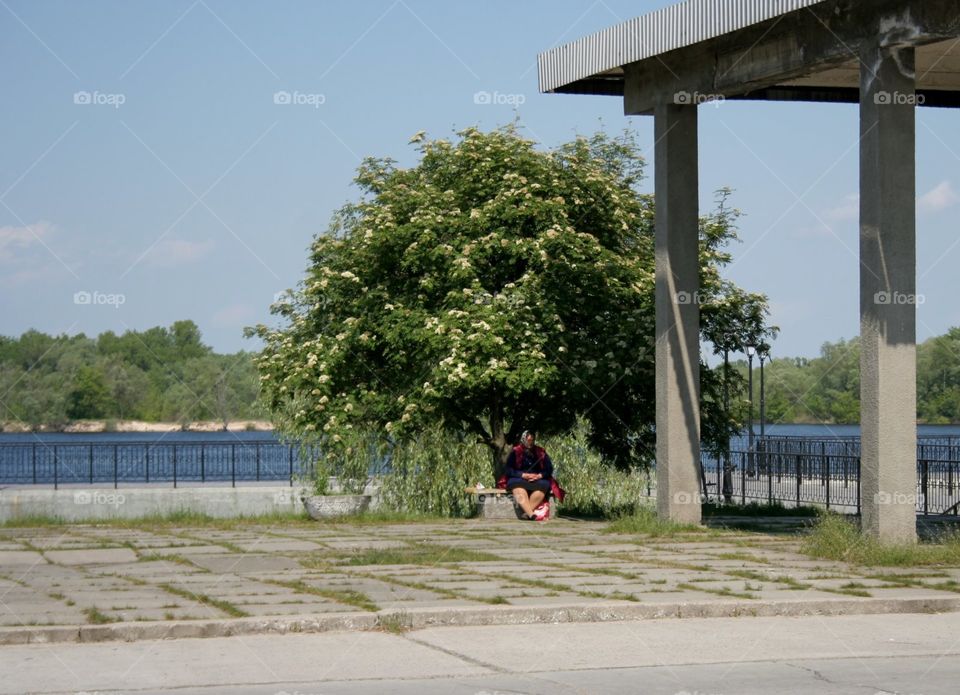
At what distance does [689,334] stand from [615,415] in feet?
14.1

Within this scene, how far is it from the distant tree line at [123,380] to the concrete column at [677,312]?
276 feet

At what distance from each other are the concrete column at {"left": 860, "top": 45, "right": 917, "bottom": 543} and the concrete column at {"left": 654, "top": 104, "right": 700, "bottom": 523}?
14.7 ft

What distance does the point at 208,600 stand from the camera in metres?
13.0

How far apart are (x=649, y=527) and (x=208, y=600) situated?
31.1 ft

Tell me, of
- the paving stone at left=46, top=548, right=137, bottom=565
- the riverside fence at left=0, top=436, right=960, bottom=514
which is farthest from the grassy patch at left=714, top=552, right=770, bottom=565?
the riverside fence at left=0, top=436, right=960, bottom=514

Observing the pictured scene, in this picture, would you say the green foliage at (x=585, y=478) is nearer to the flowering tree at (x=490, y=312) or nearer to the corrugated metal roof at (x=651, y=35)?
the flowering tree at (x=490, y=312)

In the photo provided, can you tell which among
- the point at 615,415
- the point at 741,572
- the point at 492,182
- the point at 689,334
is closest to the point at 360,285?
the point at 492,182

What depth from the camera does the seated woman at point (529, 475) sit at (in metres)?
23.4

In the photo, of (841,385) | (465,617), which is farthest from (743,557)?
(841,385)

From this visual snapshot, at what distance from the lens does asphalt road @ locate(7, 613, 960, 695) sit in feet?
30.8

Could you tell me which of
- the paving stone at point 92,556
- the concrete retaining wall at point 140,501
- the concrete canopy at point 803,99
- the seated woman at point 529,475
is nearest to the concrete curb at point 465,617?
the concrete canopy at point 803,99

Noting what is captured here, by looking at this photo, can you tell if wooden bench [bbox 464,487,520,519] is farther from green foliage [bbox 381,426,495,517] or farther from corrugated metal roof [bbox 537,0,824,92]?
corrugated metal roof [bbox 537,0,824,92]

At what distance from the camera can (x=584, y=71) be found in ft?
73.0

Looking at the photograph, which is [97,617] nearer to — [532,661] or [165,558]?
[532,661]
